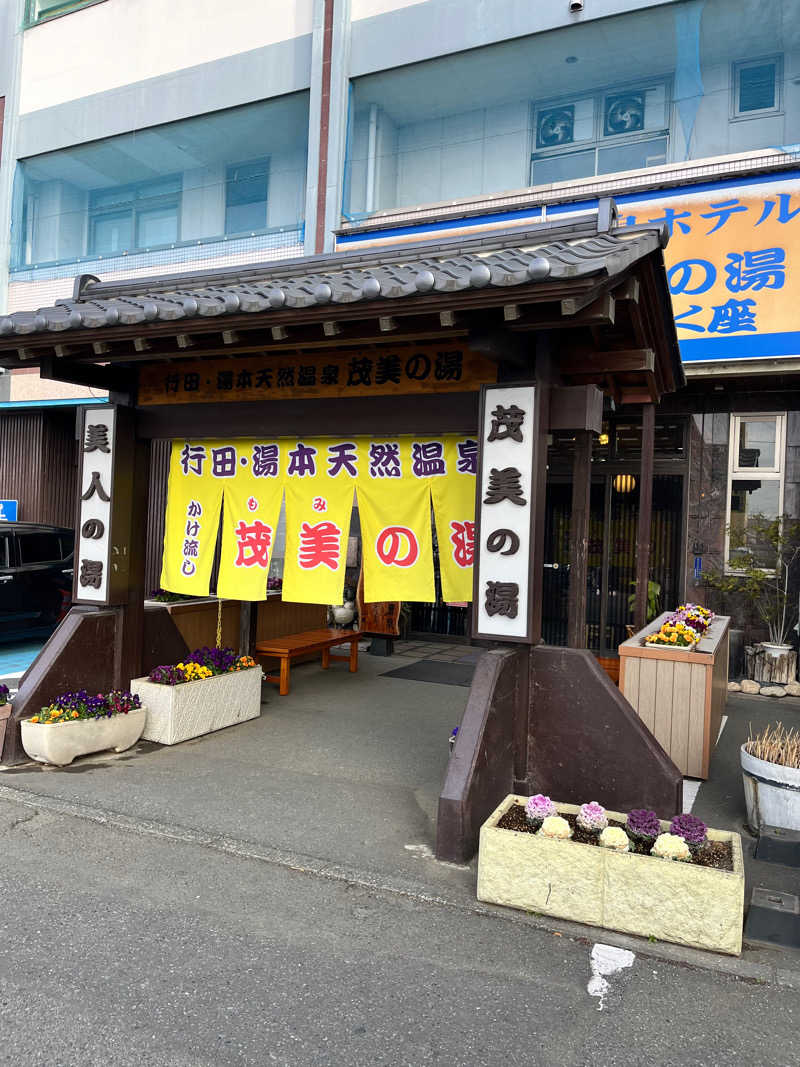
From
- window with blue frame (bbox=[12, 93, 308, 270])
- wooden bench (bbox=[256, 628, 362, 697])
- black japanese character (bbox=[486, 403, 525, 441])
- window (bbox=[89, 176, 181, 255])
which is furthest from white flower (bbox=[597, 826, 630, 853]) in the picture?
window (bbox=[89, 176, 181, 255])

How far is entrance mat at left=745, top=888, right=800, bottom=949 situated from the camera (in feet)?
12.9

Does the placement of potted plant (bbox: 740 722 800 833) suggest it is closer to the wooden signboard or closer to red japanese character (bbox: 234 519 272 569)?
the wooden signboard

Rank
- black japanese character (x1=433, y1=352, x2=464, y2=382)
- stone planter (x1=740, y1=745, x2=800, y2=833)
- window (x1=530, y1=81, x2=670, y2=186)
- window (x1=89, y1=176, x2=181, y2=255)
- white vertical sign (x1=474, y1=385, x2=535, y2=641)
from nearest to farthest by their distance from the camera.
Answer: stone planter (x1=740, y1=745, x2=800, y2=833) < white vertical sign (x1=474, y1=385, x2=535, y2=641) < black japanese character (x1=433, y1=352, x2=464, y2=382) < window (x1=530, y1=81, x2=670, y2=186) < window (x1=89, y1=176, x2=181, y2=255)

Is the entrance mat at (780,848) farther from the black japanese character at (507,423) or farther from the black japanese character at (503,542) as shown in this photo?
the black japanese character at (507,423)

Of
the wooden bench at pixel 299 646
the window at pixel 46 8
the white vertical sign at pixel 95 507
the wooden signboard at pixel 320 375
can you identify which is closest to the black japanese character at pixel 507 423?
the wooden signboard at pixel 320 375

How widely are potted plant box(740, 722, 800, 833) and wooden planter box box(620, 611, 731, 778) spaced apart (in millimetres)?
1090

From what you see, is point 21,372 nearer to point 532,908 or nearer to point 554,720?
point 554,720

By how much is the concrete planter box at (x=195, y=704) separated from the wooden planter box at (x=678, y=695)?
3.82m

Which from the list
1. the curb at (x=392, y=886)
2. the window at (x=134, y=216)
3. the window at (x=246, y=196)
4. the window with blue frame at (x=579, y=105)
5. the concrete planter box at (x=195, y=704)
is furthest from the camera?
the window at (x=134, y=216)

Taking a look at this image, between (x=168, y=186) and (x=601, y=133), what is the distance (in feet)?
30.0

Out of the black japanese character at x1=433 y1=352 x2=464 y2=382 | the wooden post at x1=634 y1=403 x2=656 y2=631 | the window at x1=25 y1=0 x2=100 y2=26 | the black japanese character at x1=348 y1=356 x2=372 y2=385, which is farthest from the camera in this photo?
the window at x1=25 y1=0 x2=100 y2=26

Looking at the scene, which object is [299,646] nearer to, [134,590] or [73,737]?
[134,590]

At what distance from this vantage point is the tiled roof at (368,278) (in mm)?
4348

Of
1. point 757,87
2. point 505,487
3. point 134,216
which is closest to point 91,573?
point 505,487
